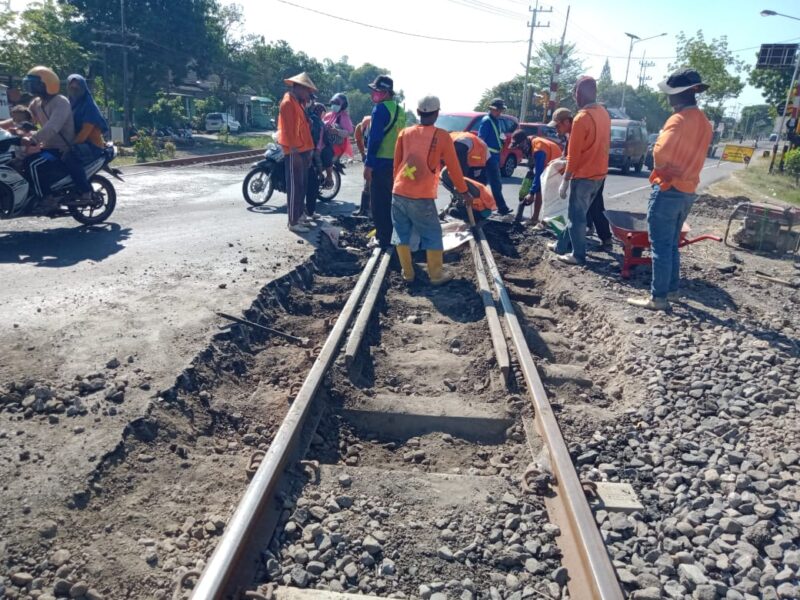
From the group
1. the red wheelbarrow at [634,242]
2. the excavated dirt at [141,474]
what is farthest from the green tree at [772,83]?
the excavated dirt at [141,474]

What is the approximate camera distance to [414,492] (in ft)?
Answer: 11.0

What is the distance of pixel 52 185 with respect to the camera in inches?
328

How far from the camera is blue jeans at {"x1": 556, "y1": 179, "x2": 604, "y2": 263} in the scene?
788 cm

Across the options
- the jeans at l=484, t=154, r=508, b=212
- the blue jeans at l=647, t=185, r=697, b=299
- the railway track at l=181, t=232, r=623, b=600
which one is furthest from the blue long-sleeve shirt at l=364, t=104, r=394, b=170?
the railway track at l=181, t=232, r=623, b=600

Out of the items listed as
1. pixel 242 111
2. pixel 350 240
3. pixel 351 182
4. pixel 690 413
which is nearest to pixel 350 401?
pixel 690 413

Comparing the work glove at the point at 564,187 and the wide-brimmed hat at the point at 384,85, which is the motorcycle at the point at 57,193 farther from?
the work glove at the point at 564,187

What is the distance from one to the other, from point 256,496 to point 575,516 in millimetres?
1456

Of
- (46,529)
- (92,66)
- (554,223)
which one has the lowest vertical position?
(46,529)

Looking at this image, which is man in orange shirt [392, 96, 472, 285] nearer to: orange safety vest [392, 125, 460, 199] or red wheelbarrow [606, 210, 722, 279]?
orange safety vest [392, 125, 460, 199]

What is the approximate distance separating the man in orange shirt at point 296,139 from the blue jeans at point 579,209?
3.80 m

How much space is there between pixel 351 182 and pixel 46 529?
14.6m

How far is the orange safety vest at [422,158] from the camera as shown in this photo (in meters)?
6.76

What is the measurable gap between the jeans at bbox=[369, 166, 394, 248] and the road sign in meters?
35.1

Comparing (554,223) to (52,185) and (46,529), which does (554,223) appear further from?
(46,529)
